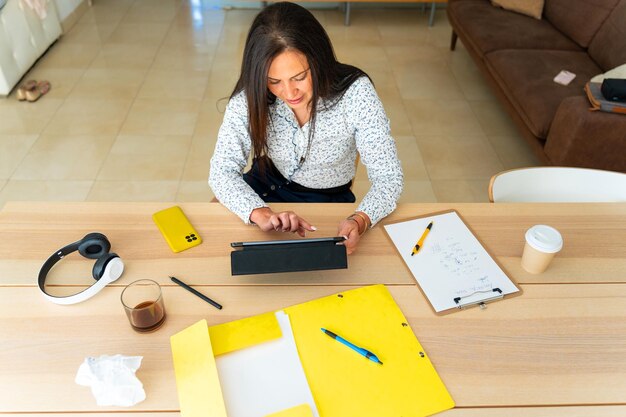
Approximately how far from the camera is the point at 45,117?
10.3ft

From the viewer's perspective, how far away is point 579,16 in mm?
3143

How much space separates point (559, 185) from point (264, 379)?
1.12 metres

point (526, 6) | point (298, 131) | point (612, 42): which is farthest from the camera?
point (526, 6)

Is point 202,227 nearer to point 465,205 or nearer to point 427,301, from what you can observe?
point 427,301

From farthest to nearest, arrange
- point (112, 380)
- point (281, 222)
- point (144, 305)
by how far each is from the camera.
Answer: point (281, 222) → point (144, 305) → point (112, 380)

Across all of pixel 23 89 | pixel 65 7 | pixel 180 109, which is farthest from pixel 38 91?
pixel 65 7

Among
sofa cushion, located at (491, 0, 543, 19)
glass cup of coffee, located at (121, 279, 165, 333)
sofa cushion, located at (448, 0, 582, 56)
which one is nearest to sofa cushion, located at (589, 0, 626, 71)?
sofa cushion, located at (448, 0, 582, 56)

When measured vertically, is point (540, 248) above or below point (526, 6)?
above

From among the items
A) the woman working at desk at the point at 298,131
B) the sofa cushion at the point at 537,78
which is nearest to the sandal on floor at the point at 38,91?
the woman working at desk at the point at 298,131

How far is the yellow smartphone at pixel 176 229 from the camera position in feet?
3.97

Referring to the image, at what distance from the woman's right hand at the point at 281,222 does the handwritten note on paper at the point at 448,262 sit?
0.22 meters

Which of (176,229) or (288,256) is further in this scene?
(176,229)

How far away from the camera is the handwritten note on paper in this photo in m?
1.12

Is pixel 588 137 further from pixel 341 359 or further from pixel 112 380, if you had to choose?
pixel 112 380
